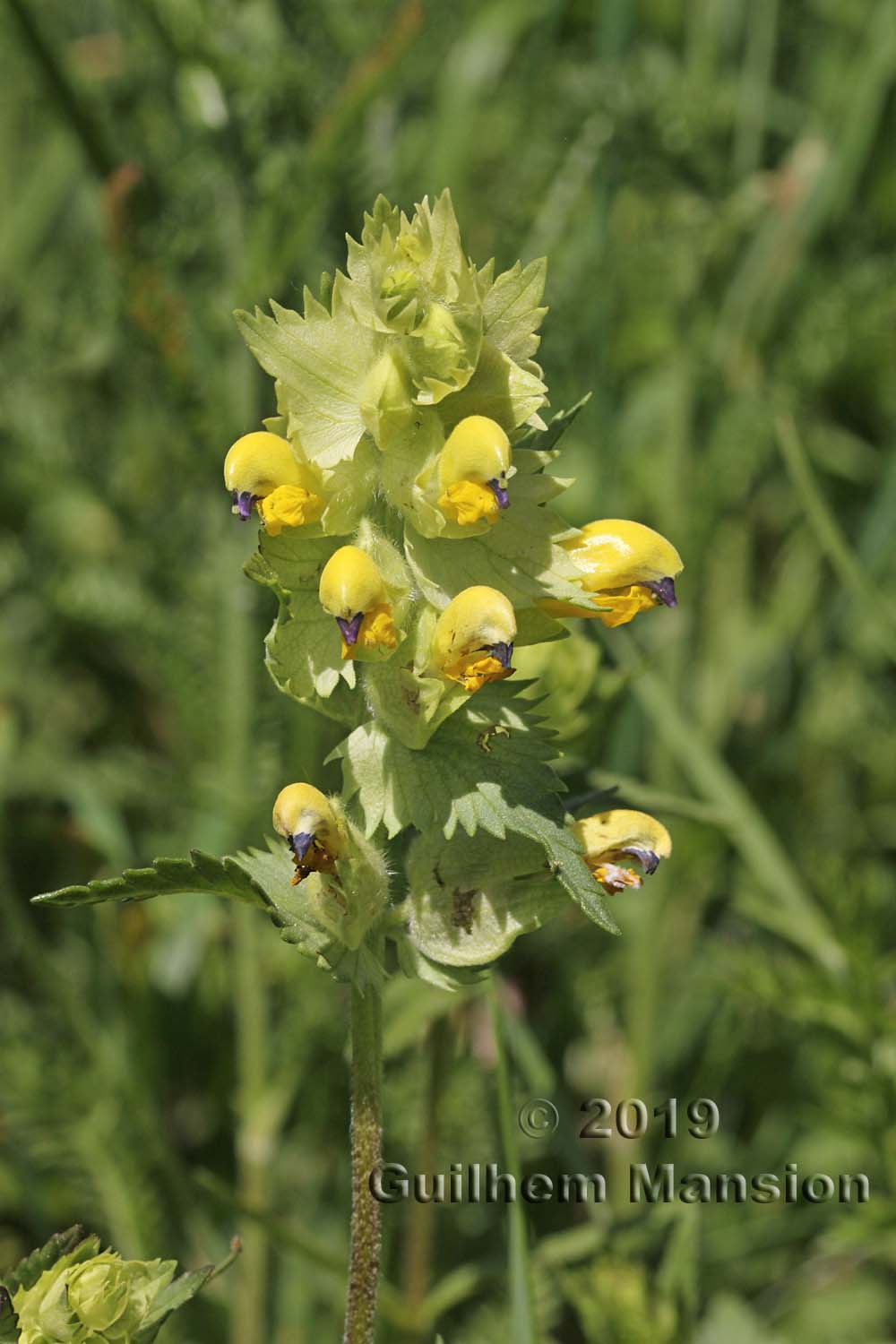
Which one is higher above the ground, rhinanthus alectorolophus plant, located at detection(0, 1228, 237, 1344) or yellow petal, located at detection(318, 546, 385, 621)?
yellow petal, located at detection(318, 546, 385, 621)

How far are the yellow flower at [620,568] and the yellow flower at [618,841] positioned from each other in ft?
0.56

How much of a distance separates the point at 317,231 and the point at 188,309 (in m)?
0.24

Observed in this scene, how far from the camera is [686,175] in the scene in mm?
2326

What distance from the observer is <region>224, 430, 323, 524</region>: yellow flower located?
3.19 feet

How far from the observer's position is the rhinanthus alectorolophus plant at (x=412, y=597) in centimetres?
95

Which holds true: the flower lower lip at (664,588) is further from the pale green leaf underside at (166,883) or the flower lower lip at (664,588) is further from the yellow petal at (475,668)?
the pale green leaf underside at (166,883)

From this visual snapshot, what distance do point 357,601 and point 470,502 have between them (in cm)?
11

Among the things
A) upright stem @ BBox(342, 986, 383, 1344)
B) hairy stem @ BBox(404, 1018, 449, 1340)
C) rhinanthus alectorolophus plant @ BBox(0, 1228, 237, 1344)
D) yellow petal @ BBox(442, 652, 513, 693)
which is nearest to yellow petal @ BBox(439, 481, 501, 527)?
yellow petal @ BBox(442, 652, 513, 693)

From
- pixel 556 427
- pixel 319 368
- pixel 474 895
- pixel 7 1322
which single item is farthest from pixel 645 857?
pixel 7 1322

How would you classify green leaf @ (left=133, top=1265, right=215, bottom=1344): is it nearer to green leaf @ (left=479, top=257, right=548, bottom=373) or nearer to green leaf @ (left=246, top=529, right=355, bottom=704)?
green leaf @ (left=246, top=529, right=355, bottom=704)

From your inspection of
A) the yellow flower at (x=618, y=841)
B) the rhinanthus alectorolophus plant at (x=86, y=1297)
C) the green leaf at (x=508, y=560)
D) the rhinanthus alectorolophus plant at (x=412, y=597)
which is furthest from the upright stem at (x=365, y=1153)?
the green leaf at (x=508, y=560)

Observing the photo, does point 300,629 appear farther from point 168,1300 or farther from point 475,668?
point 168,1300

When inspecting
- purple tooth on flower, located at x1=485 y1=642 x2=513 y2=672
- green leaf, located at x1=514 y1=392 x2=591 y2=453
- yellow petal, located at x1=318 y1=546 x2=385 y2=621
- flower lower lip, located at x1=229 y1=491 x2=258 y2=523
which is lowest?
purple tooth on flower, located at x1=485 y1=642 x2=513 y2=672

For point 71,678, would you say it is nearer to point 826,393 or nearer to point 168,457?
point 168,457
